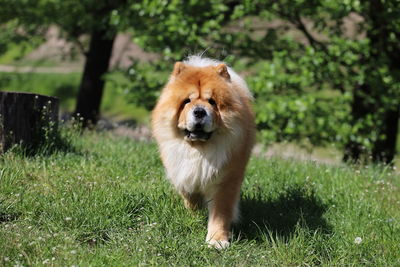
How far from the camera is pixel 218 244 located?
4.05m

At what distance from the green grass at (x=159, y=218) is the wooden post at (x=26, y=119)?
0.23 m

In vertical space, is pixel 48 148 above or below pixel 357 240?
below

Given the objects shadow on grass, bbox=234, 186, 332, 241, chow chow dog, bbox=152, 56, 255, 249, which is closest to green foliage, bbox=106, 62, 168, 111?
shadow on grass, bbox=234, 186, 332, 241

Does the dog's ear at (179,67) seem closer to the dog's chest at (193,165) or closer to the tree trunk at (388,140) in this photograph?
the dog's chest at (193,165)

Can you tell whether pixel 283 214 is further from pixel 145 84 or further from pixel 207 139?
pixel 145 84

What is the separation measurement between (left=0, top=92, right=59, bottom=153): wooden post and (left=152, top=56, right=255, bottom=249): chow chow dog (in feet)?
6.22

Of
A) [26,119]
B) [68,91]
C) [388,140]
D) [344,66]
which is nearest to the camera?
[26,119]

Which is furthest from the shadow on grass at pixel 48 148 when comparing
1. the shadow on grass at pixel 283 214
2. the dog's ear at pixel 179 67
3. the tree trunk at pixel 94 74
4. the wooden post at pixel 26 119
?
the tree trunk at pixel 94 74

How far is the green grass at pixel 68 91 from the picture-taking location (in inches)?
875

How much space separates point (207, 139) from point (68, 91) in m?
21.2

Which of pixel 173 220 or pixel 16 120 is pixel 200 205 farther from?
pixel 16 120

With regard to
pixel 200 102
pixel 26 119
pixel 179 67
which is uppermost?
pixel 179 67

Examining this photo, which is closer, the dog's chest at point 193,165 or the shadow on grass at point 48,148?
the dog's chest at point 193,165

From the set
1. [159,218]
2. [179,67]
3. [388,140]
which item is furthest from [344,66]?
[159,218]
